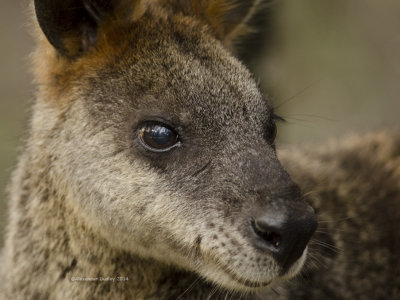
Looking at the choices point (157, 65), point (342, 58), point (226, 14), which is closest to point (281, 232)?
point (157, 65)

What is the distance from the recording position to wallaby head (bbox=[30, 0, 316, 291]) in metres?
4.67

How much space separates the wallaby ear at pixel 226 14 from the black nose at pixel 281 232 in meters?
2.06

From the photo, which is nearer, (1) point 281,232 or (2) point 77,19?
(1) point 281,232

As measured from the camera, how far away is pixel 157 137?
504cm

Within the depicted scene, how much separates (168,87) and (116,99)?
430 millimetres

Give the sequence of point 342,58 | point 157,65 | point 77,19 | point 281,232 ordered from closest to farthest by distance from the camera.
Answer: point 281,232
point 157,65
point 77,19
point 342,58

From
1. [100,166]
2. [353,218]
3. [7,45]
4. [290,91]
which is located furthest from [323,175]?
[7,45]

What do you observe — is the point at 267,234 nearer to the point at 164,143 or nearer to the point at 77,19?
the point at 164,143

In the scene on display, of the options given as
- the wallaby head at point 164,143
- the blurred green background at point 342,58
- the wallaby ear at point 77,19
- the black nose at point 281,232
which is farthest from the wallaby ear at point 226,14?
the blurred green background at point 342,58

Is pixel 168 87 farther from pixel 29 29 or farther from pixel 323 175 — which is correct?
pixel 323 175

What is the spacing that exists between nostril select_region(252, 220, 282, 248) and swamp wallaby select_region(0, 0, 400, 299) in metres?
0.01

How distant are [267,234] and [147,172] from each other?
3.42ft

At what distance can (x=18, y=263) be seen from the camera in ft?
18.8

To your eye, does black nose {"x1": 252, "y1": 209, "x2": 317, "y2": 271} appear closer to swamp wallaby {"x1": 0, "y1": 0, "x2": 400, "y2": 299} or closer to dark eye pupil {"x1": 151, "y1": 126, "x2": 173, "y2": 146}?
swamp wallaby {"x1": 0, "y1": 0, "x2": 400, "y2": 299}
